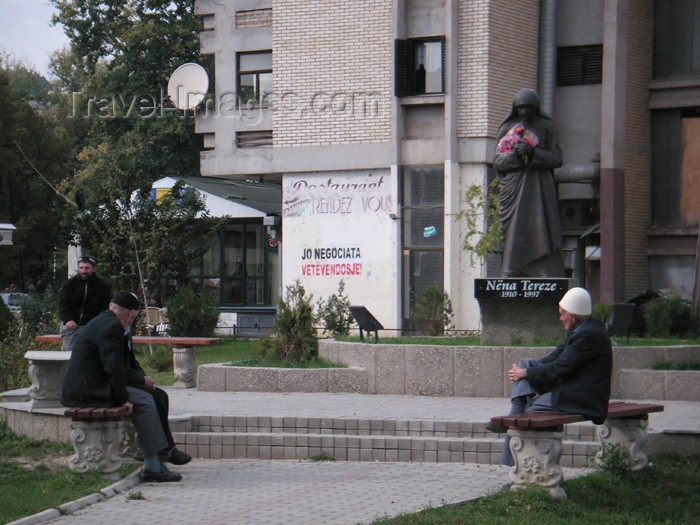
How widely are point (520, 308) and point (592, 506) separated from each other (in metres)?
7.21

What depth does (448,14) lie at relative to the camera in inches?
1074

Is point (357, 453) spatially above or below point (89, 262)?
below

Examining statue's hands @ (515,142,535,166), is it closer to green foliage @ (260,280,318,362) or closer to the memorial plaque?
the memorial plaque

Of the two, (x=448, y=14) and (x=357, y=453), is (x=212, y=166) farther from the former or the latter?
(x=357, y=453)

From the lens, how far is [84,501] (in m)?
8.40

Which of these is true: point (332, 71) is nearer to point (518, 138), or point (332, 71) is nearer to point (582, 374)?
point (518, 138)

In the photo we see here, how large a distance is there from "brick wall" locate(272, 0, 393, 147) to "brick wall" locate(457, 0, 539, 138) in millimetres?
1980

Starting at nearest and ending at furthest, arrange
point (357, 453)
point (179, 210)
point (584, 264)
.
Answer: point (357, 453) < point (179, 210) < point (584, 264)

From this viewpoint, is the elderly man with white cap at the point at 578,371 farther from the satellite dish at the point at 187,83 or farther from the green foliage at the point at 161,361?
the satellite dish at the point at 187,83

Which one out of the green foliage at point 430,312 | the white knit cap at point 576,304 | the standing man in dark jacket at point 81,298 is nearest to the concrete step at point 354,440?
the white knit cap at point 576,304

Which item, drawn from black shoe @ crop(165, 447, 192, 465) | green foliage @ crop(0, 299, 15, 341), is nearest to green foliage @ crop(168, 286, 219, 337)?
green foliage @ crop(0, 299, 15, 341)

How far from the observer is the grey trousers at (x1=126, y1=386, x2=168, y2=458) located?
945cm

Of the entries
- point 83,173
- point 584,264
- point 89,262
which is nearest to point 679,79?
point 584,264

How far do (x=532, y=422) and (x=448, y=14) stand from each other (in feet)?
67.6
